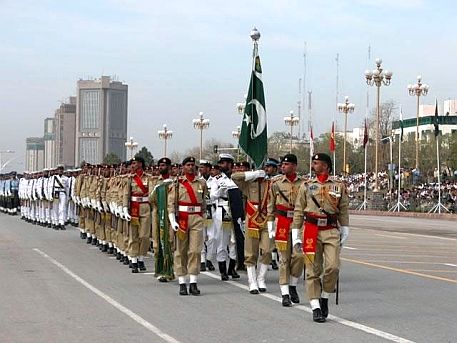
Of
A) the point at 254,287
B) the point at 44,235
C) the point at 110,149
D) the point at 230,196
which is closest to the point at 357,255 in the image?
the point at 230,196

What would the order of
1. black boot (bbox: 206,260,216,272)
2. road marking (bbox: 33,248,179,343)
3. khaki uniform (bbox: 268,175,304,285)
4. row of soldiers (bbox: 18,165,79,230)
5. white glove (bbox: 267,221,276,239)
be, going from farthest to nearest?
row of soldiers (bbox: 18,165,79,230)
black boot (bbox: 206,260,216,272)
white glove (bbox: 267,221,276,239)
khaki uniform (bbox: 268,175,304,285)
road marking (bbox: 33,248,179,343)

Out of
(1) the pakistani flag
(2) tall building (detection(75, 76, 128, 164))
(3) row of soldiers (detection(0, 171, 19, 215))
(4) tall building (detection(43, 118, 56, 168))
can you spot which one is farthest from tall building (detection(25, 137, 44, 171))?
(1) the pakistani flag

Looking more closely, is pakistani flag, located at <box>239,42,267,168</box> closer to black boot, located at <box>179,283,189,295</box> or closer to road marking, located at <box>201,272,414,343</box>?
black boot, located at <box>179,283,189,295</box>

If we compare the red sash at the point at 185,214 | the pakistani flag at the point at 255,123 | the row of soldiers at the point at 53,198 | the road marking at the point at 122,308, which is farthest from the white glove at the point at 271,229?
the row of soldiers at the point at 53,198

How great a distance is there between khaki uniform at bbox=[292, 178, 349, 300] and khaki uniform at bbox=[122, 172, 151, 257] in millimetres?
6204

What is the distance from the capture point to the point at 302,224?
35.5 feet

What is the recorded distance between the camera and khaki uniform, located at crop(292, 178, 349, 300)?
1045 cm

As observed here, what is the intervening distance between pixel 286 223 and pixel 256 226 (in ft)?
2.83

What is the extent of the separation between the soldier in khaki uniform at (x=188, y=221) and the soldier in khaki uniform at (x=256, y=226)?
2.23ft

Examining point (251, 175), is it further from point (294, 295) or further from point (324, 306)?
point (324, 306)

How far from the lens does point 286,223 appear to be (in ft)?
41.1

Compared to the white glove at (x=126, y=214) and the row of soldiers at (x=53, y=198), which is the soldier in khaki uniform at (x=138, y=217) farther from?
the row of soldiers at (x=53, y=198)

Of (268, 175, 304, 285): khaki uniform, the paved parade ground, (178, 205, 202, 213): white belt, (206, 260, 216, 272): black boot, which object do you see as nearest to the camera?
the paved parade ground

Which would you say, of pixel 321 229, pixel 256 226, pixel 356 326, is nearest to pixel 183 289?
pixel 256 226
